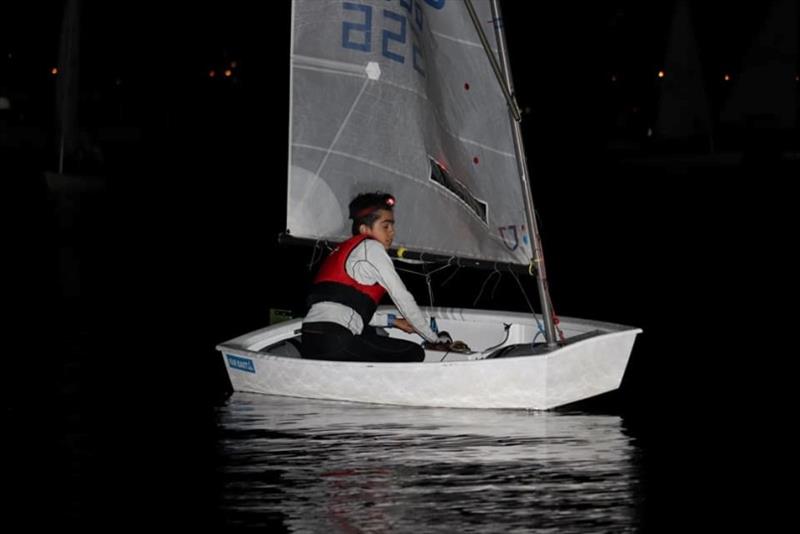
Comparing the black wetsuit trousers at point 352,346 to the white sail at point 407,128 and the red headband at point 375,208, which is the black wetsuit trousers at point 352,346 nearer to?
the red headband at point 375,208

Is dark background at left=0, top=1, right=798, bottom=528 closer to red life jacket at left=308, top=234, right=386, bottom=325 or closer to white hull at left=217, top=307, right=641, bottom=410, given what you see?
white hull at left=217, top=307, right=641, bottom=410

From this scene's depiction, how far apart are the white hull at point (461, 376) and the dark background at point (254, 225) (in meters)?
0.53

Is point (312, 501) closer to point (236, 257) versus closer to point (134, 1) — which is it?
point (236, 257)

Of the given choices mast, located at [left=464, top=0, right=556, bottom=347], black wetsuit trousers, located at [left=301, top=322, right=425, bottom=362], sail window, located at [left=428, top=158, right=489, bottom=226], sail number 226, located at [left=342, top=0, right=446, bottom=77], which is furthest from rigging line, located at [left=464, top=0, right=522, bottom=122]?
black wetsuit trousers, located at [left=301, top=322, right=425, bottom=362]

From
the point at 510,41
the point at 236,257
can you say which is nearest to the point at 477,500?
the point at 236,257

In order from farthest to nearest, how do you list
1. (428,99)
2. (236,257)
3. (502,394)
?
(236,257) < (428,99) < (502,394)

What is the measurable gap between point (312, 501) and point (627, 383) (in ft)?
17.3

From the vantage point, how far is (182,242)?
3244cm

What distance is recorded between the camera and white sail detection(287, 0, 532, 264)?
1209cm

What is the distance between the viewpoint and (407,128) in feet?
40.9

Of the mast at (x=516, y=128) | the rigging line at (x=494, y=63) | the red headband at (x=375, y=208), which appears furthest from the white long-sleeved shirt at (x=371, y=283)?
the rigging line at (x=494, y=63)

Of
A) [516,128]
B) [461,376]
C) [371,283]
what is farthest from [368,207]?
[461,376]

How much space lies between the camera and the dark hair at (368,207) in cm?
1171

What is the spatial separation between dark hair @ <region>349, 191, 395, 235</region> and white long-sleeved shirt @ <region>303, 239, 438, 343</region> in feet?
0.69
